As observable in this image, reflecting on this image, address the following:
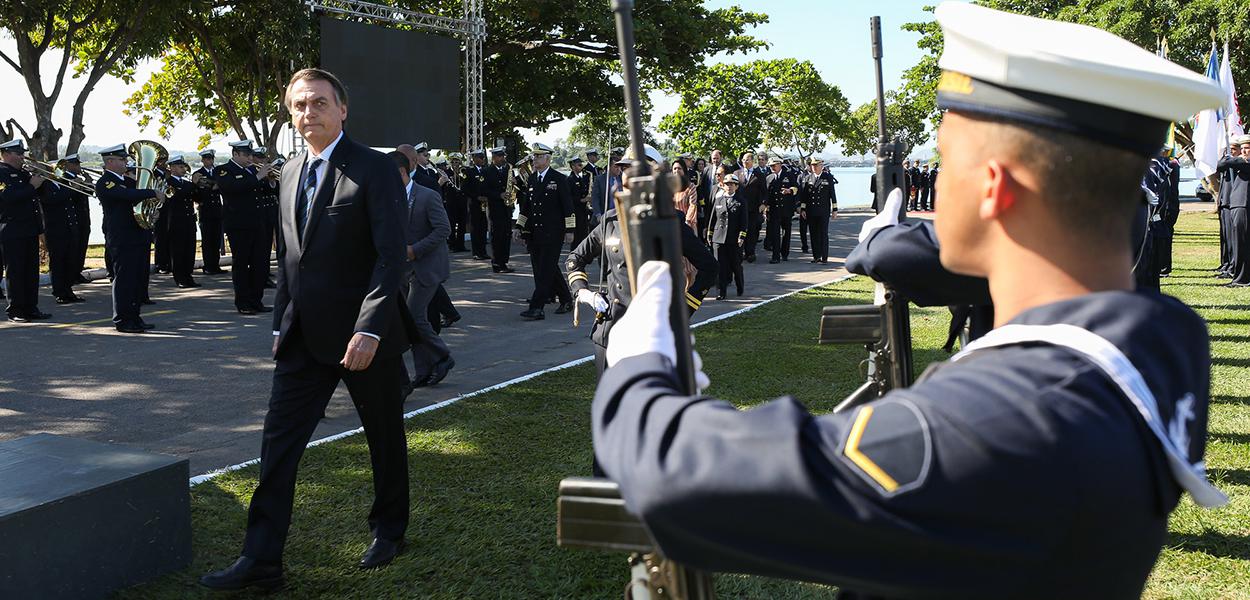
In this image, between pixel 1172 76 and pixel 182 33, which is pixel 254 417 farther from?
pixel 182 33

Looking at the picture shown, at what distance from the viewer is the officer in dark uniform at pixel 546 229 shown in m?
11.8

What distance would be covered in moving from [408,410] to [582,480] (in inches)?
230

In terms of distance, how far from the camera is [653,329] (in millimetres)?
1394

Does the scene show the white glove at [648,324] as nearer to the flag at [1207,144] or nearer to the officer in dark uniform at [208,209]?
the officer in dark uniform at [208,209]

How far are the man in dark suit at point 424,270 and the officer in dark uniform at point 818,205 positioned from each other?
1135cm

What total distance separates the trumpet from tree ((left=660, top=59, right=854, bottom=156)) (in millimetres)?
22328

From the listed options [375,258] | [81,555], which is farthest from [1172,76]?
[81,555]

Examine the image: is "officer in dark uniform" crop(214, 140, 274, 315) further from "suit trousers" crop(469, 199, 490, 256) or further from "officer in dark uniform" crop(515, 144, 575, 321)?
"suit trousers" crop(469, 199, 490, 256)

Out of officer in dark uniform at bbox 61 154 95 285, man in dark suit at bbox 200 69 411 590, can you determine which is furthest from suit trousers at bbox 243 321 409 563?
officer in dark uniform at bbox 61 154 95 285

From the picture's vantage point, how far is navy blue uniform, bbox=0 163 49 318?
11.3m

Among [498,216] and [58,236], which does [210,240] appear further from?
[498,216]

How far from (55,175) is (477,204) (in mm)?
7447

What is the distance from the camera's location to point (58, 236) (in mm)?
12680

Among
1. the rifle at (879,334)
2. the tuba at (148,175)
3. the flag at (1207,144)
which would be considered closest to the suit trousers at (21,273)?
the tuba at (148,175)
